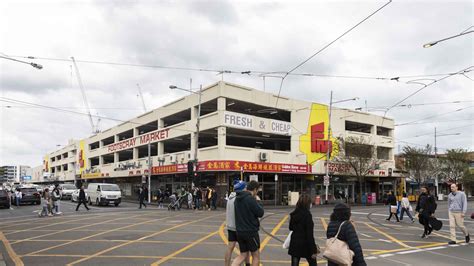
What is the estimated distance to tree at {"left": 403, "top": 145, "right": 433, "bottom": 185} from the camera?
52656mm

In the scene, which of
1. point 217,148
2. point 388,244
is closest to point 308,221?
point 388,244

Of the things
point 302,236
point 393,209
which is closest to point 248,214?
point 302,236

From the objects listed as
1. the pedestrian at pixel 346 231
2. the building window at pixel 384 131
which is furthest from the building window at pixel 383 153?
the pedestrian at pixel 346 231

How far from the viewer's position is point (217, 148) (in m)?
34.2

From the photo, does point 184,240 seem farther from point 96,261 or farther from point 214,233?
point 96,261

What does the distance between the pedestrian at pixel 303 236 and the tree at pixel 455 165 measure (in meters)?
57.6

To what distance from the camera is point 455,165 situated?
57406mm

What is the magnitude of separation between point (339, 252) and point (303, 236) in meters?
1.28

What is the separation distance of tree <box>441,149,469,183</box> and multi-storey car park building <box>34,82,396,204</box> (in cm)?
1126

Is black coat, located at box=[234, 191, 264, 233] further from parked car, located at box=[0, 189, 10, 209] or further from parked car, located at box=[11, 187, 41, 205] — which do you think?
parked car, located at box=[11, 187, 41, 205]

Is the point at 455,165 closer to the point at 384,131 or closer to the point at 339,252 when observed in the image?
the point at 384,131

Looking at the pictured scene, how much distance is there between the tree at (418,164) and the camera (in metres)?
52.7

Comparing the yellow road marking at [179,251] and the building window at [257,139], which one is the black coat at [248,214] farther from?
the building window at [257,139]

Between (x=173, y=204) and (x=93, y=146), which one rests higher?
(x=93, y=146)
